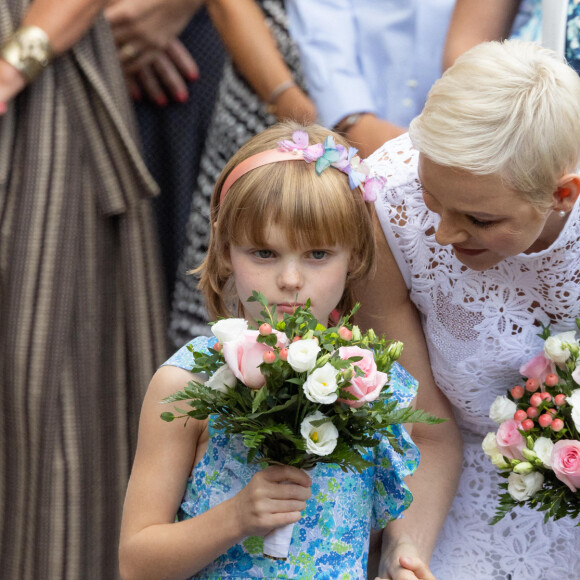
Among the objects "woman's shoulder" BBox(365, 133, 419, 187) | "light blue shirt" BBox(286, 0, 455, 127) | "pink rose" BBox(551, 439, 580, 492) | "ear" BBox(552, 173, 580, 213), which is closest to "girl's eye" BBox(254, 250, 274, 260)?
"woman's shoulder" BBox(365, 133, 419, 187)

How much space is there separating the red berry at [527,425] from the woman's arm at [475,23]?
1198mm

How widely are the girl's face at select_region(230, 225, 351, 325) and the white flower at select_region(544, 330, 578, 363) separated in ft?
1.58

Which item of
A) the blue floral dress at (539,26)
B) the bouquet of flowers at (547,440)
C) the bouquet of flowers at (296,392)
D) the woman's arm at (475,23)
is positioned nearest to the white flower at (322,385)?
the bouquet of flowers at (296,392)

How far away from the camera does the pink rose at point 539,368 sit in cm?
232

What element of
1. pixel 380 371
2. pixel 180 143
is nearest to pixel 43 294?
pixel 180 143

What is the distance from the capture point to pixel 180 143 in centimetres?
352

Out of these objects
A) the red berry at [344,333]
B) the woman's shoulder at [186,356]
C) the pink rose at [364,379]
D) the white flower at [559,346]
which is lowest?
the white flower at [559,346]

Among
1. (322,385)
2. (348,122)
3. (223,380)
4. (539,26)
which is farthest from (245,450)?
(539,26)

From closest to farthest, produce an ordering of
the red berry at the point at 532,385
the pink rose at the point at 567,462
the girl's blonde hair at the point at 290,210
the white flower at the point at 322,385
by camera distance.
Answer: the white flower at the point at 322,385, the pink rose at the point at 567,462, the girl's blonde hair at the point at 290,210, the red berry at the point at 532,385

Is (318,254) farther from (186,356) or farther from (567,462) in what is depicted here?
(567,462)

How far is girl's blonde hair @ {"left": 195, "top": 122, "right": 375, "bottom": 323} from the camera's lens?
2.13 metres

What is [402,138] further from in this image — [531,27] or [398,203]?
[531,27]

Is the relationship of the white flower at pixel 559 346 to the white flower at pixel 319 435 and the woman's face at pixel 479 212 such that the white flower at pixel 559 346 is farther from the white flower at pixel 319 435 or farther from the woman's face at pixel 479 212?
the white flower at pixel 319 435

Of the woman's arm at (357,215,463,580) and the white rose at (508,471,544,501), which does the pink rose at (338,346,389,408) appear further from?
the woman's arm at (357,215,463,580)
